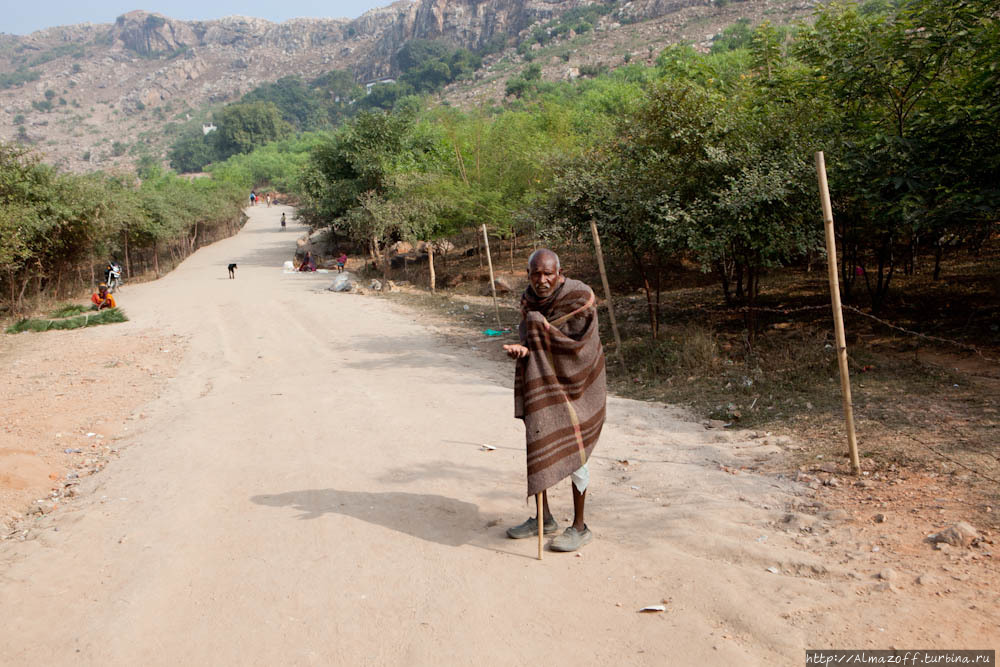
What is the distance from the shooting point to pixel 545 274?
3.68 metres

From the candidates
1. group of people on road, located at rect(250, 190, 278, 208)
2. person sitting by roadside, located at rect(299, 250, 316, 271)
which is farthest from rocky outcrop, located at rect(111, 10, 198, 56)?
person sitting by roadside, located at rect(299, 250, 316, 271)

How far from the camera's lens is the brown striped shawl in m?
3.69

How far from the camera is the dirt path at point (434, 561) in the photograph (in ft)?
9.94

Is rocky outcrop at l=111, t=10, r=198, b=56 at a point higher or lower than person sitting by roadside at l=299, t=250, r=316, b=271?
higher

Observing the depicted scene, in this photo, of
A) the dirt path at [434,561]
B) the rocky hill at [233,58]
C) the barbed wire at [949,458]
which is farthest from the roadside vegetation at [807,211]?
the rocky hill at [233,58]

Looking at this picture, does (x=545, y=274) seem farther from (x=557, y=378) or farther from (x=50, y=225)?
(x=50, y=225)

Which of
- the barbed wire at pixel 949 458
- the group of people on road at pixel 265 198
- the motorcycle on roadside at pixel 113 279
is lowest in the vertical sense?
the barbed wire at pixel 949 458

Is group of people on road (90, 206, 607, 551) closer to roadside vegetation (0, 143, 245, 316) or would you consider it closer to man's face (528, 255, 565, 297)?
man's face (528, 255, 565, 297)

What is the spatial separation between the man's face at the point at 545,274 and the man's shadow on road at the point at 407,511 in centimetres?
156

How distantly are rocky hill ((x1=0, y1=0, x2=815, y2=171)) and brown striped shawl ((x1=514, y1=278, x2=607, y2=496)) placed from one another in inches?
2936

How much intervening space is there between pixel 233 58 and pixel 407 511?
20953cm

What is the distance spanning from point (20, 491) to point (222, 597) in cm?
335

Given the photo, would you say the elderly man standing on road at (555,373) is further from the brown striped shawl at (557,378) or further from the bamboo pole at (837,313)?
the bamboo pole at (837,313)

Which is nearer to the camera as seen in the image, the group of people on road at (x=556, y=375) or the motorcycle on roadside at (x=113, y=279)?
the group of people on road at (x=556, y=375)
